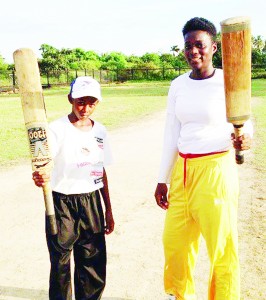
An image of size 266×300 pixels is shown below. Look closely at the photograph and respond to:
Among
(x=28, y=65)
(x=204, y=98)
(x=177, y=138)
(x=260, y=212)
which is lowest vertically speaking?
(x=260, y=212)

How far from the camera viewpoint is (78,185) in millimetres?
3086

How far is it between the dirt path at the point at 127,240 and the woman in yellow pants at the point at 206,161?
2.97ft

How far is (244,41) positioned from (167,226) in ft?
4.66

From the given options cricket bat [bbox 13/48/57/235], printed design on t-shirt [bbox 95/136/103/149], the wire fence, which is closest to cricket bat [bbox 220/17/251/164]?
printed design on t-shirt [bbox 95/136/103/149]

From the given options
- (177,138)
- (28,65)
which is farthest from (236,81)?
(28,65)

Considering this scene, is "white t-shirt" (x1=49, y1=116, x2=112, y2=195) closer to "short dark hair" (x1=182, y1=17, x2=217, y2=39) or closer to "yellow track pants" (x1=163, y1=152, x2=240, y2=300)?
"yellow track pants" (x1=163, y1=152, x2=240, y2=300)

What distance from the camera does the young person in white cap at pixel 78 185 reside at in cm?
304

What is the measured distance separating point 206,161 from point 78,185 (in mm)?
901

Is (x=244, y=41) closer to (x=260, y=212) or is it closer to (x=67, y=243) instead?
(x=67, y=243)

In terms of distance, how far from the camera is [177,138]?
317 centimetres

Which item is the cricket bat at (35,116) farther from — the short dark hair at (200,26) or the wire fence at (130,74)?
the wire fence at (130,74)

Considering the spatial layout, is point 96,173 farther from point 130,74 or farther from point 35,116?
point 130,74

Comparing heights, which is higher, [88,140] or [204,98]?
[204,98]

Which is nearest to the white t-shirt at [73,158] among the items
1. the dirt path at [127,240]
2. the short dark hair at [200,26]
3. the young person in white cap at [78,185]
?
the young person in white cap at [78,185]
